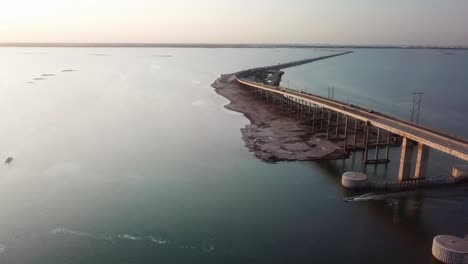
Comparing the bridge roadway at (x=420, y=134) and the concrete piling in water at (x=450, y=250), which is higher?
the bridge roadway at (x=420, y=134)

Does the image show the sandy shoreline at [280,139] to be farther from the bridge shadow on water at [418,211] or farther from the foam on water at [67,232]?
the foam on water at [67,232]

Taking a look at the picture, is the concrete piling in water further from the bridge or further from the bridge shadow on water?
the bridge

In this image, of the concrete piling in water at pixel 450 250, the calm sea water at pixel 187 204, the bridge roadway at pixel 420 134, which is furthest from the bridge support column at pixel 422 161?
the concrete piling in water at pixel 450 250

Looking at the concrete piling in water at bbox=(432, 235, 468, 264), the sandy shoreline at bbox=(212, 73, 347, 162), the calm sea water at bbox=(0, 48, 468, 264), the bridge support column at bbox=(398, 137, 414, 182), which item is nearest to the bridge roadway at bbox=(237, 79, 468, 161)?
the bridge support column at bbox=(398, 137, 414, 182)

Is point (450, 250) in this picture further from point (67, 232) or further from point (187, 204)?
point (67, 232)

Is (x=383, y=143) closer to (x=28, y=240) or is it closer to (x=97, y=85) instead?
(x=28, y=240)

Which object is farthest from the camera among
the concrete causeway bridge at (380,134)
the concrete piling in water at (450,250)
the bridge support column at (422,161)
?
the bridge support column at (422,161)
